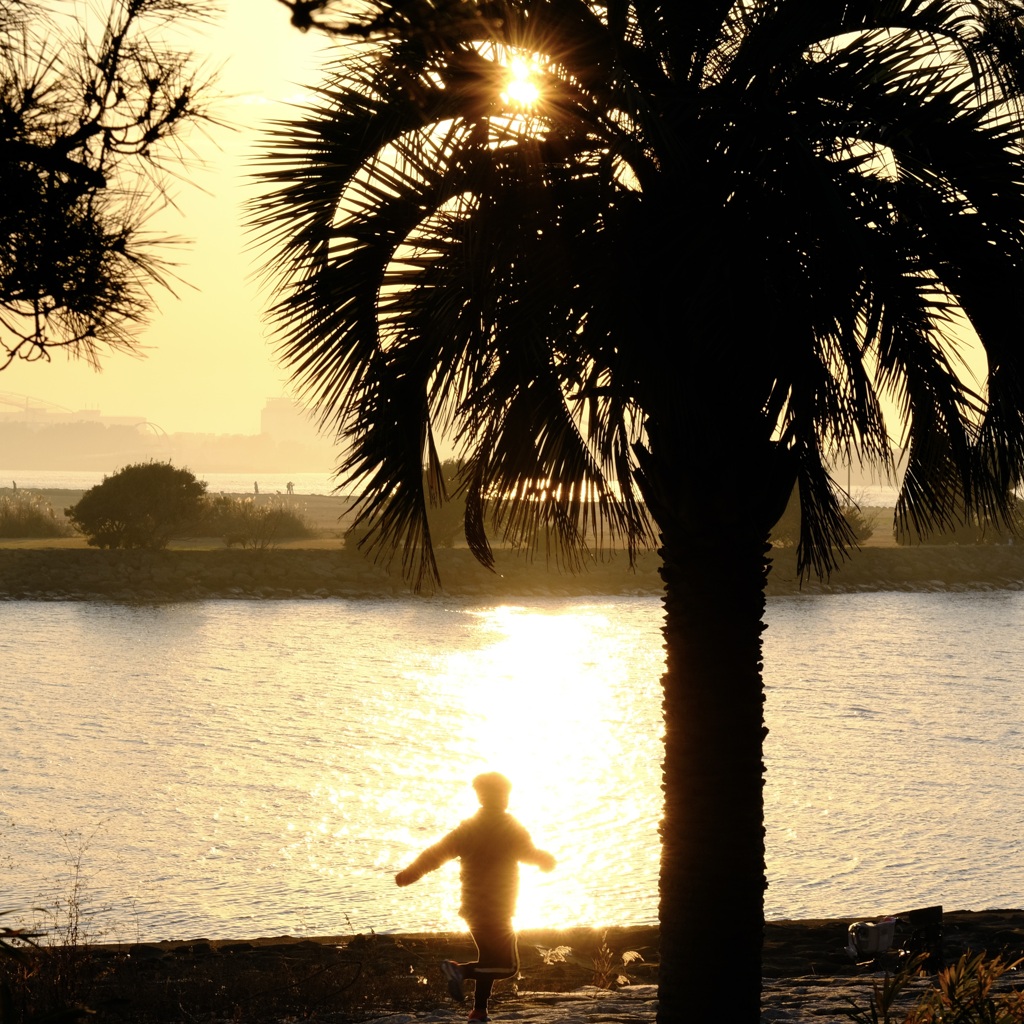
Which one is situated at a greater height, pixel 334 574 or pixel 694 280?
pixel 694 280

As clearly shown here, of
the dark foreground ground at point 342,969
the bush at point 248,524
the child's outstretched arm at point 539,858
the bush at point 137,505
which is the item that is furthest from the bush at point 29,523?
the child's outstretched arm at point 539,858

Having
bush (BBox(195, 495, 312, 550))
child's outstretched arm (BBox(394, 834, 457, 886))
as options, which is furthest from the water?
bush (BBox(195, 495, 312, 550))

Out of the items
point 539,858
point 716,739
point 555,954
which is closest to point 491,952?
point 539,858

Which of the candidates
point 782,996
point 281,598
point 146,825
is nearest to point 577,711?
point 146,825

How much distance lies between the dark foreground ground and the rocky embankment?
3501 centimetres

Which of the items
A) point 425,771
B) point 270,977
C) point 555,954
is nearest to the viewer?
point 270,977

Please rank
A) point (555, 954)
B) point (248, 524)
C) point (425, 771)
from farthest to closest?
point (248, 524), point (425, 771), point (555, 954)

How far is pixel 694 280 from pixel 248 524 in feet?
178

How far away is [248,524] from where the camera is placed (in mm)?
58656

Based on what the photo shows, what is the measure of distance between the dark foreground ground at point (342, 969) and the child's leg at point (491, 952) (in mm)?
1158

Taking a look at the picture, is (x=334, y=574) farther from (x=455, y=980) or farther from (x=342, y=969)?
(x=455, y=980)

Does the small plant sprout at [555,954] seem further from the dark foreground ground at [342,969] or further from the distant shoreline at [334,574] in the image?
the distant shoreline at [334,574]

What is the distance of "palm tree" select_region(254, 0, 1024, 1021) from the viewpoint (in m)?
5.64

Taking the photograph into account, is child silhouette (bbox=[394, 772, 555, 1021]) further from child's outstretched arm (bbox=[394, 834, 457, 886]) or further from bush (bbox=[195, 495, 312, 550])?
bush (bbox=[195, 495, 312, 550])
